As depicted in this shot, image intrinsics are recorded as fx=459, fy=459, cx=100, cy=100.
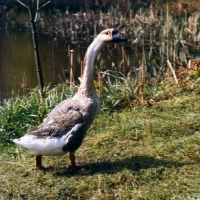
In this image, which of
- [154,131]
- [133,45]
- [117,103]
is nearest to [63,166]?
[154,131]

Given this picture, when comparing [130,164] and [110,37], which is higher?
[110,37]

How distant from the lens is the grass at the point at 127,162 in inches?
163

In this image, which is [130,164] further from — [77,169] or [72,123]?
[72,123]

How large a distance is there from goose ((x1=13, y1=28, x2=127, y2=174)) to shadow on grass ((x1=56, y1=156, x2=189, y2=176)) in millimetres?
204

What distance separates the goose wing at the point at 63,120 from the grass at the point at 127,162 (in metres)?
0.44

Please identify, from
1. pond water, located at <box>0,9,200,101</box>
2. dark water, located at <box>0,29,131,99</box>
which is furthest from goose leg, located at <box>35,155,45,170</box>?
dark water, located at <box>0,29,131,99</box>

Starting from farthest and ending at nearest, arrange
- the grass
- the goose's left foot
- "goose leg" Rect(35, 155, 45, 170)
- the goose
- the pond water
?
1. the pond water
2. "goose leg" Rect(35, 155, 45, 170)
3. the goose's left foot
4. the goose
5. the grass

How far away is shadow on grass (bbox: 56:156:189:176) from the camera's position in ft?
14.7

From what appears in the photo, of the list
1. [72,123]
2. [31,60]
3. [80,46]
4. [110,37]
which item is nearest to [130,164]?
[72,123]

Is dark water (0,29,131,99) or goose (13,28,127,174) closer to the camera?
goose (13,28,127,174)

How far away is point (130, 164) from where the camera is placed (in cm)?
459

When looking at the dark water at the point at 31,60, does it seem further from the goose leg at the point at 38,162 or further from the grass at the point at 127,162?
the goose leg at the point at 38,162

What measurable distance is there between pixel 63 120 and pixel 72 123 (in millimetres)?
111

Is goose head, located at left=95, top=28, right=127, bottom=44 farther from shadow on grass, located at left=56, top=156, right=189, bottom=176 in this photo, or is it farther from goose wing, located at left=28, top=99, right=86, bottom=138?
shadow on grass, located at left=56, top=156, right=189, bottom=176
